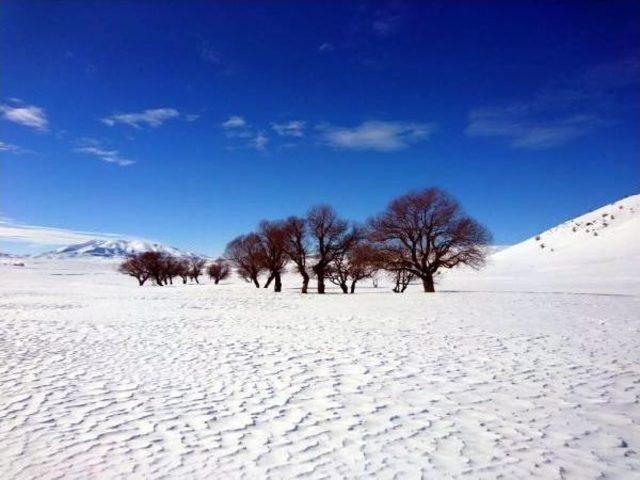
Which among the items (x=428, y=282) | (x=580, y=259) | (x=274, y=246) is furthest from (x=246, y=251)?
(x=580, y=259)

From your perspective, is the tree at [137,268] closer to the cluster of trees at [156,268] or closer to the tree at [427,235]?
the cluster of trees at [156,268]

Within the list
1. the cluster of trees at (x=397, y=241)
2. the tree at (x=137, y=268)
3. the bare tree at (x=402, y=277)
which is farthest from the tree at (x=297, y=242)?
the tree at (x=137, y=268)

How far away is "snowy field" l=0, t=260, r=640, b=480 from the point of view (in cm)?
521

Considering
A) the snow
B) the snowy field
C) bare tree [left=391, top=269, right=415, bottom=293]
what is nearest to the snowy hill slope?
bare tree [left=391, top=269, right=415, bottom=293]

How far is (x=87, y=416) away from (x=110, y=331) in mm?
10333

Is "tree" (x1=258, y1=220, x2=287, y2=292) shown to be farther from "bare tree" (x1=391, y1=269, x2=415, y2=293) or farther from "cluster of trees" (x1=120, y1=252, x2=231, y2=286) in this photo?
"cluster of trees" (x1=120, y1=252, x2=231, y2=286)

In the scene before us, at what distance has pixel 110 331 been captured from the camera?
53.1 feet

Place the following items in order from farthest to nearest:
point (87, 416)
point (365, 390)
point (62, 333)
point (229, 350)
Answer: point (62, 333)
point (229, 350)
point (365, 390)
point (87, 416)

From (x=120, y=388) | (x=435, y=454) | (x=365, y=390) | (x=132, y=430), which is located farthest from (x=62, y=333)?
(x=435, y=454)

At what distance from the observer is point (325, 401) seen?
757 centimetres

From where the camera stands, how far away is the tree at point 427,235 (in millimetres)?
31703

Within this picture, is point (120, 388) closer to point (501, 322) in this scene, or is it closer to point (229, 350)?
point (229, 350)

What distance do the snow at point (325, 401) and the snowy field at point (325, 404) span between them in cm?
3

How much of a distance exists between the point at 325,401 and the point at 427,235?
1056 inches
